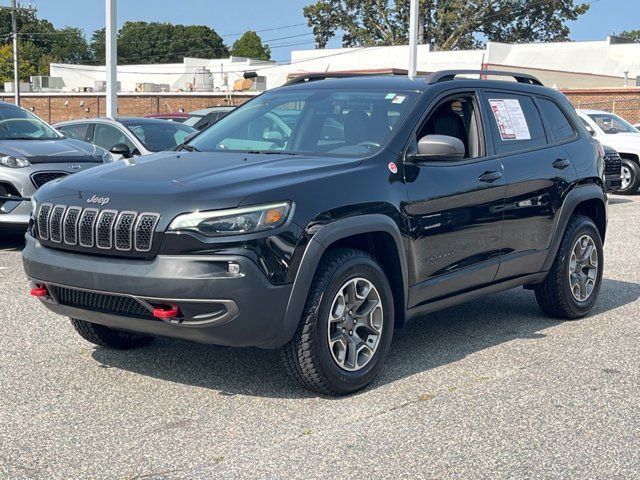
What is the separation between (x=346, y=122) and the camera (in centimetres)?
591

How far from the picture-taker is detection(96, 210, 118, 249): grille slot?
4797 mm

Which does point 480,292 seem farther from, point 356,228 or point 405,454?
point 405,454

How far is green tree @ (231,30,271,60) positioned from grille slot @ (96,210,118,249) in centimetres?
13746

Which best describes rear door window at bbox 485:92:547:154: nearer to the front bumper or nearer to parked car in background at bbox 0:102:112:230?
the front bumper

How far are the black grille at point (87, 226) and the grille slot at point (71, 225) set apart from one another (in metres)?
0.04

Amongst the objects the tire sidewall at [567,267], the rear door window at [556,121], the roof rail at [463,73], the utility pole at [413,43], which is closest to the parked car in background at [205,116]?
the utility pole at [413,43]

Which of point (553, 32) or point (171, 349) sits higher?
point (553, 32)

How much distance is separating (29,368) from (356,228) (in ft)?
7.09

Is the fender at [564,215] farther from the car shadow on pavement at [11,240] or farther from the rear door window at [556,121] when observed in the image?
the car shadow on pavement at [11,240]

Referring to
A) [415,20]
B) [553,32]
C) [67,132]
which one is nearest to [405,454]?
[67,132]

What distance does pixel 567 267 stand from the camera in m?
7.06

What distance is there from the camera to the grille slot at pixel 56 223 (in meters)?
5.04

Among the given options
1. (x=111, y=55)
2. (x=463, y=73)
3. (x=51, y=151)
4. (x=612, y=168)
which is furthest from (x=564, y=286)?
(x=111, y=55)

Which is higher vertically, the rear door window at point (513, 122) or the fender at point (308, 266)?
the rear door window at point (513, 122)
